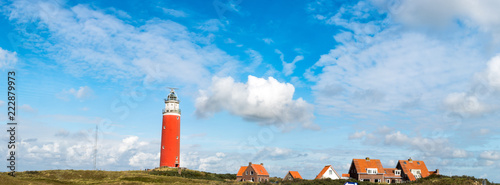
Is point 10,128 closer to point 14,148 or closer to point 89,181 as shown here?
point 14,148

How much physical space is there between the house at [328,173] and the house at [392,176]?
420 inches

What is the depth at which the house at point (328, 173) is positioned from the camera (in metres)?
77.6

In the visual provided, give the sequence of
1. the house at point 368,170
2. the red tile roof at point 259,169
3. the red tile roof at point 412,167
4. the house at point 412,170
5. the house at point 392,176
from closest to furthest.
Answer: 1. the house at point 368,170
2. the red tile roof at point 259,169
3. the house at point 392,176
4. the house at point 412,170
5. the red tile roof at point 412,167

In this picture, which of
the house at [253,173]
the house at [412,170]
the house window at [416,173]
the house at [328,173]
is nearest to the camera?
the house at [328,173]

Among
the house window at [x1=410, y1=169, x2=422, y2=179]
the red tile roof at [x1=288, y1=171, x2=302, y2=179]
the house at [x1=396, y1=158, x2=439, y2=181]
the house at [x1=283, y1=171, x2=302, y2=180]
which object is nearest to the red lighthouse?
the house at [x1=283, y1=171, x2=302, y2=180]

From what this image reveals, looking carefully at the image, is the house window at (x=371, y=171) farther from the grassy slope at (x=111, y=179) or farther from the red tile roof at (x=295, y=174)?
the red tile roof at (x=295, y=174)

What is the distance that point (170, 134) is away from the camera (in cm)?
8894

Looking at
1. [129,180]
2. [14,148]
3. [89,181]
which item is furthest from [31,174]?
[14,148]

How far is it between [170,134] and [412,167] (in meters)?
53.3

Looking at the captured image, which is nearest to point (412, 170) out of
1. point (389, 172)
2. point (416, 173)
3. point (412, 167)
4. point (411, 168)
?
point (411, 168)

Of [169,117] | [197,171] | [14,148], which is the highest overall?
[169,117]

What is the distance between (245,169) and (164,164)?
62.4 ft

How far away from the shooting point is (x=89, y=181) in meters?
64.0

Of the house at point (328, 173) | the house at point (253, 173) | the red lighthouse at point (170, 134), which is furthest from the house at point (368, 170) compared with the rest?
the red lighthouse at point (170, 134)
